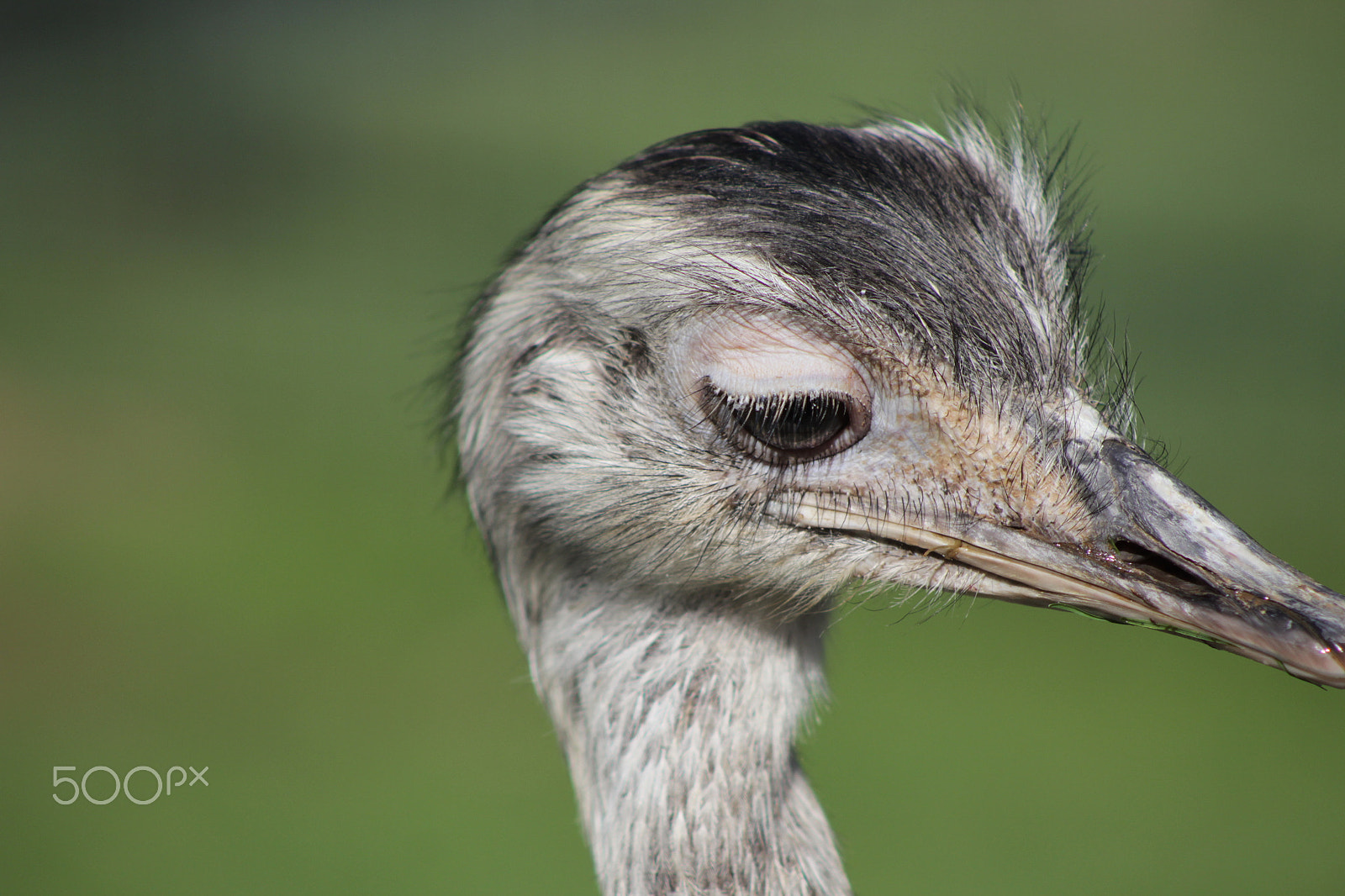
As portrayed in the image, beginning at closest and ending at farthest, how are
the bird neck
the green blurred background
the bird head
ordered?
the bird head, the bird neck, the green blurred background

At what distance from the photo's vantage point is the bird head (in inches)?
68.2

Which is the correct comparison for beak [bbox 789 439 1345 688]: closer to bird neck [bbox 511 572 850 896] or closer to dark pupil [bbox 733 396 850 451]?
dark pupil [bbox 733 396 850 451]

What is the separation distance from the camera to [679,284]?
1797mm

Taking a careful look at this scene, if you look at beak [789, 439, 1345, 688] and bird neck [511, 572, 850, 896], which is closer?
beak [789, 439, 1345, 688]

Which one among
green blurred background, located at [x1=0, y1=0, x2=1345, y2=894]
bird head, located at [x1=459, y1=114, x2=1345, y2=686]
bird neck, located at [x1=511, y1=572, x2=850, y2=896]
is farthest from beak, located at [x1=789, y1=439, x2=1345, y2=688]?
green blurred background, located at [x1=0, y1=0, x2=1345, y2=894]

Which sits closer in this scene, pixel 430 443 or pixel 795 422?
pixel 795 422

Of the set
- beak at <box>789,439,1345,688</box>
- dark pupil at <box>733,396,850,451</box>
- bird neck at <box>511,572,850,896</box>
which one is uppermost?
dark pupil at <box>733,396,850,451</box>

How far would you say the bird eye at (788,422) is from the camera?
176cm

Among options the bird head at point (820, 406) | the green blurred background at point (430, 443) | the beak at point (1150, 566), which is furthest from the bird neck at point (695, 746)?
the green blurred background at point (430, 443)

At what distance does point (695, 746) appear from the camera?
187 cm

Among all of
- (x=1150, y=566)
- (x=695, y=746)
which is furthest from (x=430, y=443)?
(x=1150, y=566)

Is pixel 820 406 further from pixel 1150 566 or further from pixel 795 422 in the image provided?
pixel 1150 566

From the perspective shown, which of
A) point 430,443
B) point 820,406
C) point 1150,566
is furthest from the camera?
point 430,443

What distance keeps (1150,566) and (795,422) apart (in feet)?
1.76
